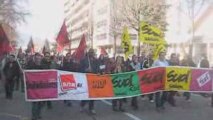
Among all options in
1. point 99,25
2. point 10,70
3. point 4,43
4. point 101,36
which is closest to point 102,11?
point 99,25

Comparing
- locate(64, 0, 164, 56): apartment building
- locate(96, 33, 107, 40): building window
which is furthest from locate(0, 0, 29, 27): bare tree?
locate(96, 33, 107, 40): building window

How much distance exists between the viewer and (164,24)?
6084cm

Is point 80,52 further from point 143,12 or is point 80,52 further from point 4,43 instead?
point 143,12

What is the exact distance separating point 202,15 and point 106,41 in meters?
52.3

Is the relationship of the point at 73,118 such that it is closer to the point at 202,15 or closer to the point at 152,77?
the point at 152,77

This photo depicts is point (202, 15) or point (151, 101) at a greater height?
point (202, 15)

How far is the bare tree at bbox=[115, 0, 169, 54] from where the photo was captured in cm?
5350

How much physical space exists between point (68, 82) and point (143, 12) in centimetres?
4079

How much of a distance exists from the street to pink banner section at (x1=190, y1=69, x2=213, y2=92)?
61 centimetres

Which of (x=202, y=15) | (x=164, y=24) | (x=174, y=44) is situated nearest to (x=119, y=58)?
(x=202, y=15)

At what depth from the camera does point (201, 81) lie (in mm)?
16281

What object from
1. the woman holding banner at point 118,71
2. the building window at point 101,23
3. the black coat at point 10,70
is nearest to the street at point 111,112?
the woman holding banner at point 118,71

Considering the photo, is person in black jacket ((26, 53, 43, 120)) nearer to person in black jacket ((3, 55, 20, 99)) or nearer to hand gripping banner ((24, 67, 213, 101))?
hand gripping banner ((24, 67, 213, 101))

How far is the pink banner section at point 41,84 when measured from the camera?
13.6 metres
